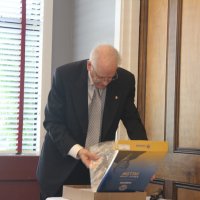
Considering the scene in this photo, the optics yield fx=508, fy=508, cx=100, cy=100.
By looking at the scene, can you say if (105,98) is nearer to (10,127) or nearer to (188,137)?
(188,137)

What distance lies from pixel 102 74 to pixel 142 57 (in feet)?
2.79

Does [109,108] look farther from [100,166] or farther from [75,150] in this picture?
[100,166]

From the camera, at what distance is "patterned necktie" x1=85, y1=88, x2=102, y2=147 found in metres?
2.07

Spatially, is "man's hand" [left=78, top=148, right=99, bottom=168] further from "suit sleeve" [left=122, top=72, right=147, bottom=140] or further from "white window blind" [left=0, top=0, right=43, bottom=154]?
"white window blind" [left=0, top=0, right=43, bottom=154]

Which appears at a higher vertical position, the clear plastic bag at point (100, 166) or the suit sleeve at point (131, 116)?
the suit sleeve at point (131, 116)

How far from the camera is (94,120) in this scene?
208 cm

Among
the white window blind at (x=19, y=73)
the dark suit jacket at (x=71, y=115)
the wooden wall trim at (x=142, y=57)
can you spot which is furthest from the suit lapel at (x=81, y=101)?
the white window blind at (x=19, y=73)

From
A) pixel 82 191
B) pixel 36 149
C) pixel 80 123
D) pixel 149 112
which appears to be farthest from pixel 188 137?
pixel 36 149

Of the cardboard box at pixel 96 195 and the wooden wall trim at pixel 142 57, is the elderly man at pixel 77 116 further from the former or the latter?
the wooden wall trim at pixel 142 57

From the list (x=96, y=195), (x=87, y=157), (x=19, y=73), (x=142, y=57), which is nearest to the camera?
(x=96, y=195)

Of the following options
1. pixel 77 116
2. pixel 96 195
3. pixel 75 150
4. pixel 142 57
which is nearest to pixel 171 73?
pixel 142 57

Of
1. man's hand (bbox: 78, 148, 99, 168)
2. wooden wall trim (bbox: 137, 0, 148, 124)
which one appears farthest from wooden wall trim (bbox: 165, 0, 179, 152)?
man's hand (bbox: 78, 148, 99, 168)

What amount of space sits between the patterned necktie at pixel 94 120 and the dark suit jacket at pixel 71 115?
0.02 meters

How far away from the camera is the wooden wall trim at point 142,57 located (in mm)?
2699
